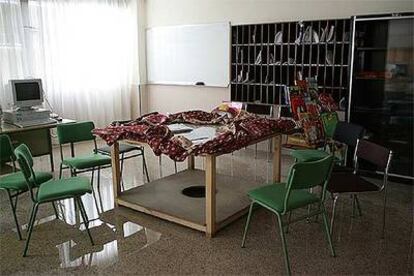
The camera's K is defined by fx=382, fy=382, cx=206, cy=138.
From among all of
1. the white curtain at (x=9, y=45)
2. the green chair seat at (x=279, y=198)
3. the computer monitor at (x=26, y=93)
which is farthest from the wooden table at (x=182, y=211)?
the white curtain at (x=9, y=45)

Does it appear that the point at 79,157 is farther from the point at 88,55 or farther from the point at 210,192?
the point at 88,55

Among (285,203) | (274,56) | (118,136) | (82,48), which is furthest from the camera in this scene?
(82,48)

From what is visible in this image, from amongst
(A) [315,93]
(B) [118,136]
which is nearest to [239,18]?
(A) [315,93]

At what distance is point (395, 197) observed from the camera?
390cm

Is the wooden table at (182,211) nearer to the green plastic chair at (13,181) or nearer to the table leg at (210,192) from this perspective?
the table leg at (210,192)

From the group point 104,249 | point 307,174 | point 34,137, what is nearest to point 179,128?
point 104,249

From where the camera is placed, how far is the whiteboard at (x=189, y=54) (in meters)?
6.22

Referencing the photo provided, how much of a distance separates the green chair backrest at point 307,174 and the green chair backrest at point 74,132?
2.45 m

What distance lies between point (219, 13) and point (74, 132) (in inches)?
128

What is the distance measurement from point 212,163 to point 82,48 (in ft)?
14.6

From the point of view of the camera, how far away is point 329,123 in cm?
416

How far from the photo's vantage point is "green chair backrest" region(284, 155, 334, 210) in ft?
7.93

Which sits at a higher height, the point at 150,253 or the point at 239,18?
the point at 239,18

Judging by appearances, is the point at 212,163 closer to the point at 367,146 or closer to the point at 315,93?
the point at 367,146
